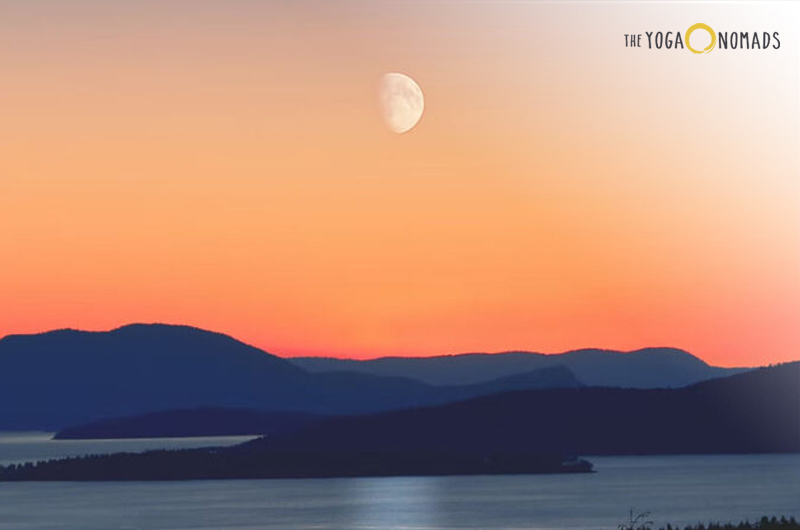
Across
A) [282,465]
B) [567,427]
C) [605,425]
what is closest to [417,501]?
[282,465]

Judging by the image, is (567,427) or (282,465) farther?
(567,427)

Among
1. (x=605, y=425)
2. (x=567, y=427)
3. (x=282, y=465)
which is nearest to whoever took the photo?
(x=282, y=465)

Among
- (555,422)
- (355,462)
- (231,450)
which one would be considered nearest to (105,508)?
(355,462)

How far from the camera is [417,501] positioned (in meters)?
91.8

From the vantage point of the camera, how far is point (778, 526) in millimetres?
26781

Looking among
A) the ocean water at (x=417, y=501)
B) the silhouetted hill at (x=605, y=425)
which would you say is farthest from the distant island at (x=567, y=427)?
the ocean water at (x=417, y=501)

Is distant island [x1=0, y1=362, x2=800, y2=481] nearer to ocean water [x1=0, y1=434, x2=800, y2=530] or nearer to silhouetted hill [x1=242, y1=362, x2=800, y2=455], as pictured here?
silhouetted hill [x1=242, y1=362, x2=800, y2=455]

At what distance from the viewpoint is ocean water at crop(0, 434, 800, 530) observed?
237ft

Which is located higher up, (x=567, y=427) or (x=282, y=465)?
(x=567, y=427)

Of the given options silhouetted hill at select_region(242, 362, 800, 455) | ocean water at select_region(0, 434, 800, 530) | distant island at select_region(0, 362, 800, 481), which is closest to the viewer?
ocean water at select_region(0, 434, 800, 530)

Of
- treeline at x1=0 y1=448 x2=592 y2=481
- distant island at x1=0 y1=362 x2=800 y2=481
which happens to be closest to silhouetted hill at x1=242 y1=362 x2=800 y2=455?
distant island at x1=0 y1=362 x2=800 y2=481

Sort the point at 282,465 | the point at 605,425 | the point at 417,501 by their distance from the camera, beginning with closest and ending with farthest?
the point at 417,501
the point at 282,465
the point at 605,425

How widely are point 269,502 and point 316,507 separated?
5.84m

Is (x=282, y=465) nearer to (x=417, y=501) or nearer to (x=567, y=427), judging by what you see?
(x=567, y=427)
